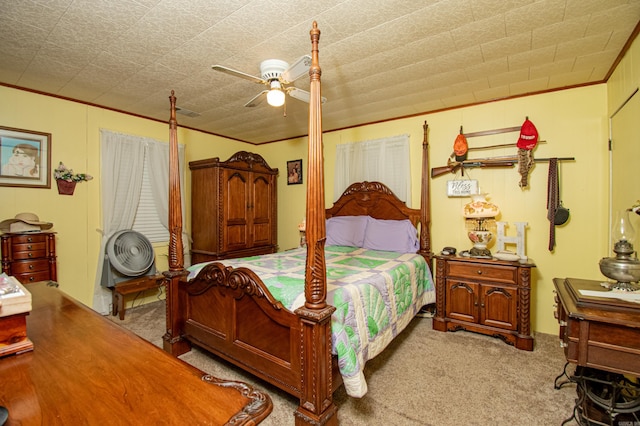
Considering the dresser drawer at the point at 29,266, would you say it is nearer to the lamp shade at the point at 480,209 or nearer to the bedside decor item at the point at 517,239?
the lamp shade at the point at 480,209

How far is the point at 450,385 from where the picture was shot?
2170 millimetres

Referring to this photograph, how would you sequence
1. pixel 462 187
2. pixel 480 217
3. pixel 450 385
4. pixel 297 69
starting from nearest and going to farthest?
1. pixel 297 69
2. pixel 450 385
3. pixel 480 217
4. pixel 462 187

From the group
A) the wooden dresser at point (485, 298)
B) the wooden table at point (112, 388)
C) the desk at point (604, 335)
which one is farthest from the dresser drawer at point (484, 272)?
the wooden table at point (112, 388)

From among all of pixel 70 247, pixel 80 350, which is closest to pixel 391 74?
pixel 80 350

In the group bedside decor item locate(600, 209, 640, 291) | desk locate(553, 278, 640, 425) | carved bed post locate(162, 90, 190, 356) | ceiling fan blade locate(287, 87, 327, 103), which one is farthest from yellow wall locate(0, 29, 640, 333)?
ceiling fan blade locate(287, 87, 327, 103)

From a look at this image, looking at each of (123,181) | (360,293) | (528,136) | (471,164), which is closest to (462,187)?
(471,164)

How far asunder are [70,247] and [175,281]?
1.77 metres

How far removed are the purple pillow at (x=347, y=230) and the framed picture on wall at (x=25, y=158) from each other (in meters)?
3.37

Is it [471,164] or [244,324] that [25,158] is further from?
[471,164]

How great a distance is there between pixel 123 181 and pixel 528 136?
4.79 metres

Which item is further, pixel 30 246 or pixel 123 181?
pixel 123 181

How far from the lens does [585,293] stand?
A: 167cm

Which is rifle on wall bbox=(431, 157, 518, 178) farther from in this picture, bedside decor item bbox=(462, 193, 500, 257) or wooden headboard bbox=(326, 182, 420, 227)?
wooden headboard bbox=(326, 182, 420, 227)

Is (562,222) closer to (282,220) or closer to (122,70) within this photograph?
(282,220)
